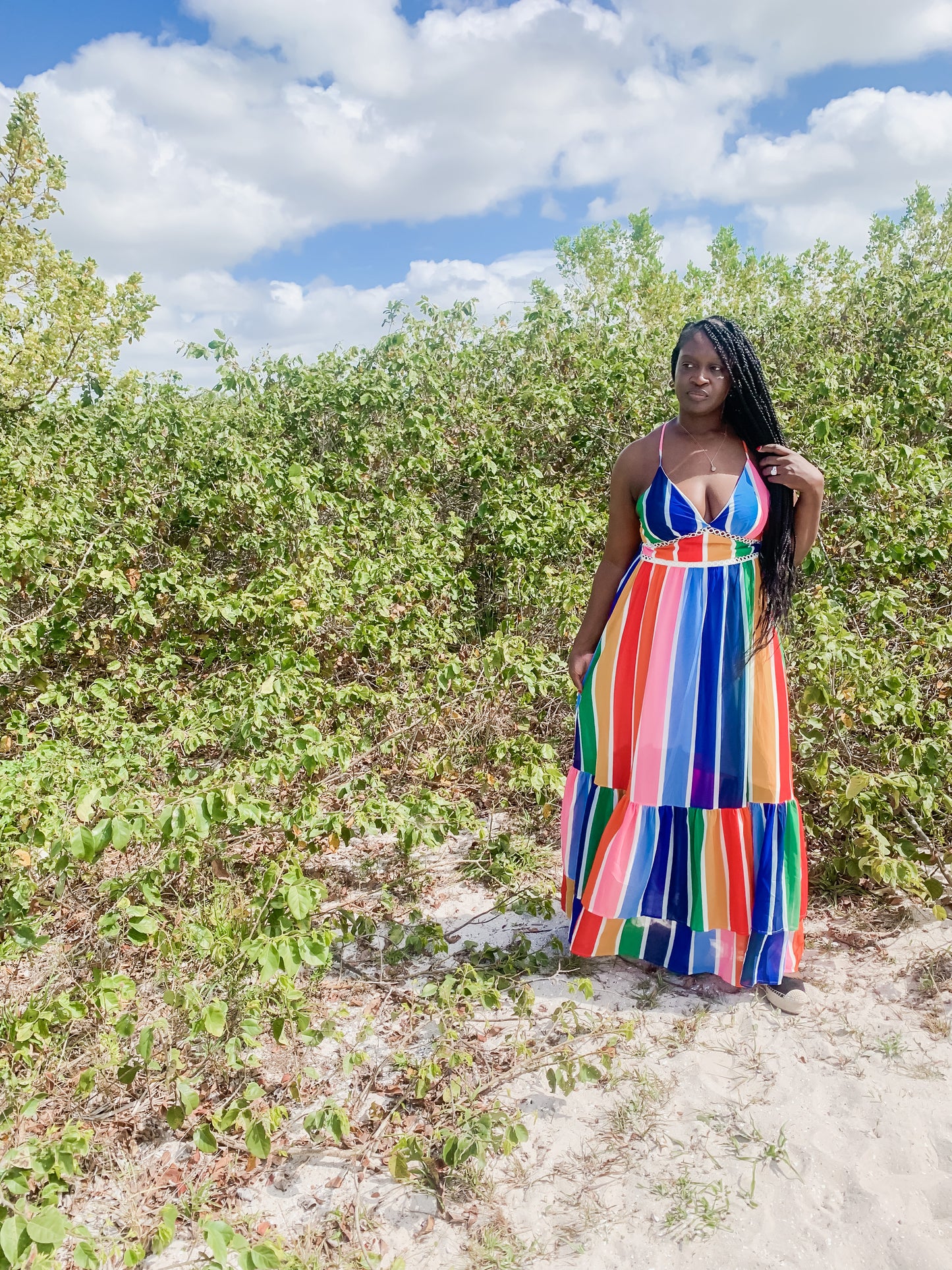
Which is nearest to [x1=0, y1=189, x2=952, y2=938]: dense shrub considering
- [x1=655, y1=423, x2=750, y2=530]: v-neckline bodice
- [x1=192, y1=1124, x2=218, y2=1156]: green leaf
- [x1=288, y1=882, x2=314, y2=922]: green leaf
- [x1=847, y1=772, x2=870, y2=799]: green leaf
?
[x1=847, y1=772, x2=870, y2=799]: green leaf

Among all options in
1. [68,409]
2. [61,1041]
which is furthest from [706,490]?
[68,409]

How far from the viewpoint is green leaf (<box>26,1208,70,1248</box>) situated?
155cm

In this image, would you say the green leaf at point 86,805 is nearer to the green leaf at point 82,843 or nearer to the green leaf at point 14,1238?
the green leaf at point 82,843

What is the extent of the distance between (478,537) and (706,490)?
3.09 meters

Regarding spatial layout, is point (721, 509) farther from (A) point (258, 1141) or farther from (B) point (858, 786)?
(A) point (258, 1141)

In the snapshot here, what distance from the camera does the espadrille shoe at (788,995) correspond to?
230cm

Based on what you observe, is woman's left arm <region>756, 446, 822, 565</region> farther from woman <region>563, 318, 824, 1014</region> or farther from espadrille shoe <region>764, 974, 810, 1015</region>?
espadrille shoe <region>764, 974, 810, 1015</region>

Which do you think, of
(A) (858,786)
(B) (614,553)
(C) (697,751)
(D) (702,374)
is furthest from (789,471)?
(A) (858,786)

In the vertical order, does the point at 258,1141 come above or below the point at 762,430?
below

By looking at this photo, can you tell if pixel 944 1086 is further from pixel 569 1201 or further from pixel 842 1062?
pixel 569 1201

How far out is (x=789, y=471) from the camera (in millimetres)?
2088

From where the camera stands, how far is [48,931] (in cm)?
287

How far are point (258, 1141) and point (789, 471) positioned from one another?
6.16ft

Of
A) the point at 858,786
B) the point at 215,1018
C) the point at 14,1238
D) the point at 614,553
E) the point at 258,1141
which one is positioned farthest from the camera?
the point at 858,786
